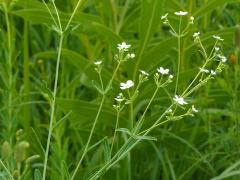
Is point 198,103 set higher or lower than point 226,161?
higher

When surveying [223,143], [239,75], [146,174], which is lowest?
[146,174]

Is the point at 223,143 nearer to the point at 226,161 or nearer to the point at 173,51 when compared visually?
the point at 226,161

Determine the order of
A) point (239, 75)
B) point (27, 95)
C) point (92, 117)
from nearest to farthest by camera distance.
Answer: point (239, 75), point (92, 117), point (27, 95)

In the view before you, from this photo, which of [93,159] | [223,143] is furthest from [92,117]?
[223,143]

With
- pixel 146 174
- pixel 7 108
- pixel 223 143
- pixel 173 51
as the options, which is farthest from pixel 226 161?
pixel 7 108

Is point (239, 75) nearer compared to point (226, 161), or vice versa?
point (239, 75)

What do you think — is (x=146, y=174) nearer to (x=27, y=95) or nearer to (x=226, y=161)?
(x=226, y=161)

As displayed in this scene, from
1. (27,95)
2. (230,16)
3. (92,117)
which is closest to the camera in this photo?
(92,117)

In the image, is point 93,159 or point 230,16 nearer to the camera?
point 93,159

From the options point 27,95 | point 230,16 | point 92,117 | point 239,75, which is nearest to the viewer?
point 239,75
